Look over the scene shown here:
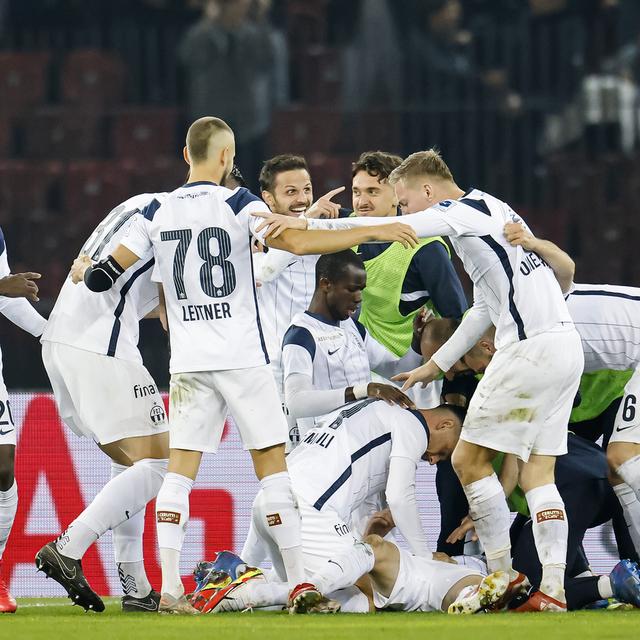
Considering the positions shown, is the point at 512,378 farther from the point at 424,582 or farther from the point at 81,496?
the point at 81,496

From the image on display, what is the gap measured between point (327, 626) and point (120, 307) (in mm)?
1896

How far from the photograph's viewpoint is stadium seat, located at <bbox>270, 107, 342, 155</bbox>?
11.3 meters

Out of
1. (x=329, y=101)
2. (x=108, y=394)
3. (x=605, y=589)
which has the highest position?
(x=329, y=101)

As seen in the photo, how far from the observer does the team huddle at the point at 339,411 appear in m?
5.20

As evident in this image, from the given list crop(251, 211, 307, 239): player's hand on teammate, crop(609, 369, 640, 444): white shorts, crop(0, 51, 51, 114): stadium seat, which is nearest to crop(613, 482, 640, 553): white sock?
crop(609, 369, 640, 444): white shorts

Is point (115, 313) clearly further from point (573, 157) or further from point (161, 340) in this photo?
point (573, 157)

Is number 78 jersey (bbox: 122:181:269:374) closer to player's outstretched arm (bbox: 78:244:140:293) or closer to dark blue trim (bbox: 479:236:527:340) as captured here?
player's outstretched arm (bbox: 78:244:140:293)

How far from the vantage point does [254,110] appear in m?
11.1

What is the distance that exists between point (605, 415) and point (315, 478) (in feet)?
4.99

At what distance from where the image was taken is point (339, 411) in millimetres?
5887

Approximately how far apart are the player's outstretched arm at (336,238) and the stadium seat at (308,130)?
20.5 feet

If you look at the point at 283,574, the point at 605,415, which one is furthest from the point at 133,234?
the point at 605,415

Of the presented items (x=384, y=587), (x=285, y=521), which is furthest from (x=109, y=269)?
(x=384, y=587)

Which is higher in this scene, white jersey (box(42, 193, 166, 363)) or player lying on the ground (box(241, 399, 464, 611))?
white jersey (box(42, 193, 166, 363))
